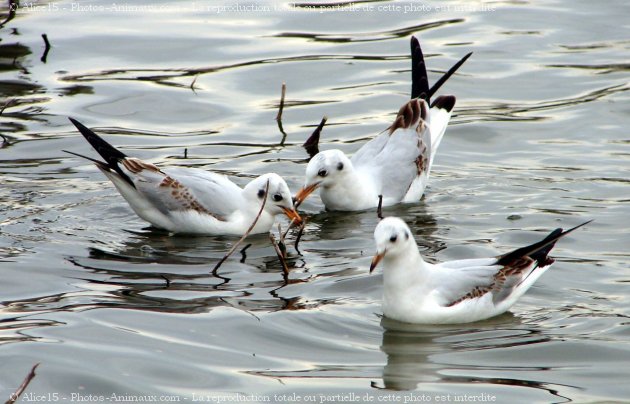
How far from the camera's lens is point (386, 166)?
1220cm

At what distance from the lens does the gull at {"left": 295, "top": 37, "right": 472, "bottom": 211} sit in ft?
37.8

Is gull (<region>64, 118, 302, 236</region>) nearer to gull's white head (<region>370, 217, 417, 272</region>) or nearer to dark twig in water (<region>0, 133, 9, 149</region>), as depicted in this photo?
gull's white head (<region>370, 217, 417, 272</region>)

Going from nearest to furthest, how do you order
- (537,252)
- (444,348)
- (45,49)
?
(444,348) < (537,252) < (45,49)

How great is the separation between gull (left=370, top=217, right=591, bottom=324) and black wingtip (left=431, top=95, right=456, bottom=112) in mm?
4918

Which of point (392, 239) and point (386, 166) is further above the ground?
point (392, 239)

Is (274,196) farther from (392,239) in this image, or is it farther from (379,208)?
(392,239)

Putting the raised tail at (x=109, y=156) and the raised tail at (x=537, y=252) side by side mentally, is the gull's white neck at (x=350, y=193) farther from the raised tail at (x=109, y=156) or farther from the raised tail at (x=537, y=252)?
the raised tail at (x=537, y=252)

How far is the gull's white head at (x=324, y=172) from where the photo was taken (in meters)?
11.5

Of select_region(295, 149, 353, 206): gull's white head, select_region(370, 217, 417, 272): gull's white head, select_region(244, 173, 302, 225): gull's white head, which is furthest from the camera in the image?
select_region(295, 149, 353, 206): gull's white head

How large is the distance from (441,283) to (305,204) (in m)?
3.78

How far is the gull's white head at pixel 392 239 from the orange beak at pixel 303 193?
2860 mm

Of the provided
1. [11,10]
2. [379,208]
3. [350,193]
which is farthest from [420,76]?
[11,10]

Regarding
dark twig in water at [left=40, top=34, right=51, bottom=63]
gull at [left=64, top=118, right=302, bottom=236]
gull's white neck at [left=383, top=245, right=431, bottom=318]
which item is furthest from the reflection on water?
dark twig in water at [left=40, top=34, right=51, bottom=63]

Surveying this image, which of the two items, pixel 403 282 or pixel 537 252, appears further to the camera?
pixel 537 252
